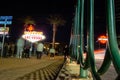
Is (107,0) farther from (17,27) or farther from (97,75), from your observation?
(17,27)

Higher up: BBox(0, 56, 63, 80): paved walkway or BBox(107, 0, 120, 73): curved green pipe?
BBox(107, 0, 120, 73): curved green pipe

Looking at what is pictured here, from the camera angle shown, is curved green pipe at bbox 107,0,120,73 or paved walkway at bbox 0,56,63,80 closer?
curved green pipe at bbox 107,0,120,73

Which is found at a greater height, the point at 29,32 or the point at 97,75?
the point at 29,32

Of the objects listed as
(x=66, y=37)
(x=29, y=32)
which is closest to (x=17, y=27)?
(x=66, y=37)

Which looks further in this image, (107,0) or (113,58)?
(107,0)

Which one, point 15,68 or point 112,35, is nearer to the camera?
point 112,35

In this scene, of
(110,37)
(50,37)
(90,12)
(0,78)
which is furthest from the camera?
(50,37)

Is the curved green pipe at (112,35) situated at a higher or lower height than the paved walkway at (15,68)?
higher

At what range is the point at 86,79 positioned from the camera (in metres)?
5.83

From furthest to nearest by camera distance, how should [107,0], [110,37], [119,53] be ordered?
[107,0], [110,37], [119,53]

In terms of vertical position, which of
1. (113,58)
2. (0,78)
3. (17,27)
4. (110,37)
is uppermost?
(17,27)

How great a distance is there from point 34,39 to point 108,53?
88.0 feet

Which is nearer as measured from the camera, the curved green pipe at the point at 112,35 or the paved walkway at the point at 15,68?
the curved green pipe at the point at 112,35

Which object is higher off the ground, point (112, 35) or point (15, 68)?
point (112, 35)
